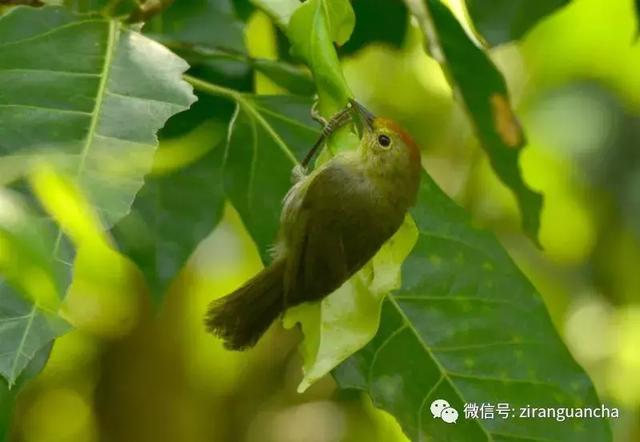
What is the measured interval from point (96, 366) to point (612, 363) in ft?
4.24

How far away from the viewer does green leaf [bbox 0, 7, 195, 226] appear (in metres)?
0.96

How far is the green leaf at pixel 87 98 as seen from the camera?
0.96 meters

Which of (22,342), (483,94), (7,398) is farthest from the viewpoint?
(483,94)

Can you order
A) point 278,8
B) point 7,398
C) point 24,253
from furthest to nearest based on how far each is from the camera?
point 278,8 → point 7,398 → point 24,253

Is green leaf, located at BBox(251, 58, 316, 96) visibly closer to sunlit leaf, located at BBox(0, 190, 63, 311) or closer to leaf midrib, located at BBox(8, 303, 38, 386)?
leaf midrib, located at BBox(8, 303, 38, 386)

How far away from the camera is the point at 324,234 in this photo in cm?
120

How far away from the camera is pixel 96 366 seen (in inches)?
114

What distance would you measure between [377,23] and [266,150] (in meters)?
0.35

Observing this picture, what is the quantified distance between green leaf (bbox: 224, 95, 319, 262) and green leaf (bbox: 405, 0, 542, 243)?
7.3 inches

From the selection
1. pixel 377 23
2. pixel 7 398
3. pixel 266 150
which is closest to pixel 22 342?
pixel 7 398

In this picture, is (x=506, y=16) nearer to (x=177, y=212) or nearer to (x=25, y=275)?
(x=177, y=212)

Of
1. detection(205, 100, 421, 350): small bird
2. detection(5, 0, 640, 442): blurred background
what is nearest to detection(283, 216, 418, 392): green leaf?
detection(205, 100, 421, 350): small bird

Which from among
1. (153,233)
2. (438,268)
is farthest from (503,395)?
(153,233)

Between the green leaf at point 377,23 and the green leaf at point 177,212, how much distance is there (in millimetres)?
280
